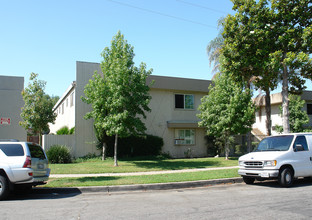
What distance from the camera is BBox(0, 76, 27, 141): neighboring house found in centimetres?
1830

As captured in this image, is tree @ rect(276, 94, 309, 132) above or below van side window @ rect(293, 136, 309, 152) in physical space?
above

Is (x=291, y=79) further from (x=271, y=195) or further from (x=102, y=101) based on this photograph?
(x=102, y=101)

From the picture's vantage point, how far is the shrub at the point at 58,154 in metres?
16.9

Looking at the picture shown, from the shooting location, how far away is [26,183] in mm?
8250

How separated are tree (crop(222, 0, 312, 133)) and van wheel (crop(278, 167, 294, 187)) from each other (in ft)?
16.8

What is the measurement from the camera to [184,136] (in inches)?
890

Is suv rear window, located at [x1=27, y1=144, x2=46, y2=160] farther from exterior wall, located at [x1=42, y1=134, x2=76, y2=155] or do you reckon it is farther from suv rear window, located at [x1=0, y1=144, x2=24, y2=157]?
exterior wall, located at [x1=42, y1=134, x2=76, y2=155]

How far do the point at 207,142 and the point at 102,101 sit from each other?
11.2 meters

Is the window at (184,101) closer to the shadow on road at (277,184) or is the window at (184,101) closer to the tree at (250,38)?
the tree at (250,38)

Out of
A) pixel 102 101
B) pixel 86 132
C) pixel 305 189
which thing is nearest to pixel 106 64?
pixel 102 101

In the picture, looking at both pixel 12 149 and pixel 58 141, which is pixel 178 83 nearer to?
pixel 58 141

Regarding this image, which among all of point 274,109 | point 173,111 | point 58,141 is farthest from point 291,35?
point 274,109

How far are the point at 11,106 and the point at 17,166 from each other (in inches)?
469

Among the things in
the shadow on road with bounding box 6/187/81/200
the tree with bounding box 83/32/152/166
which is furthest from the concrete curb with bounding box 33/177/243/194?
the tree with bounding box 83/32/152/166
